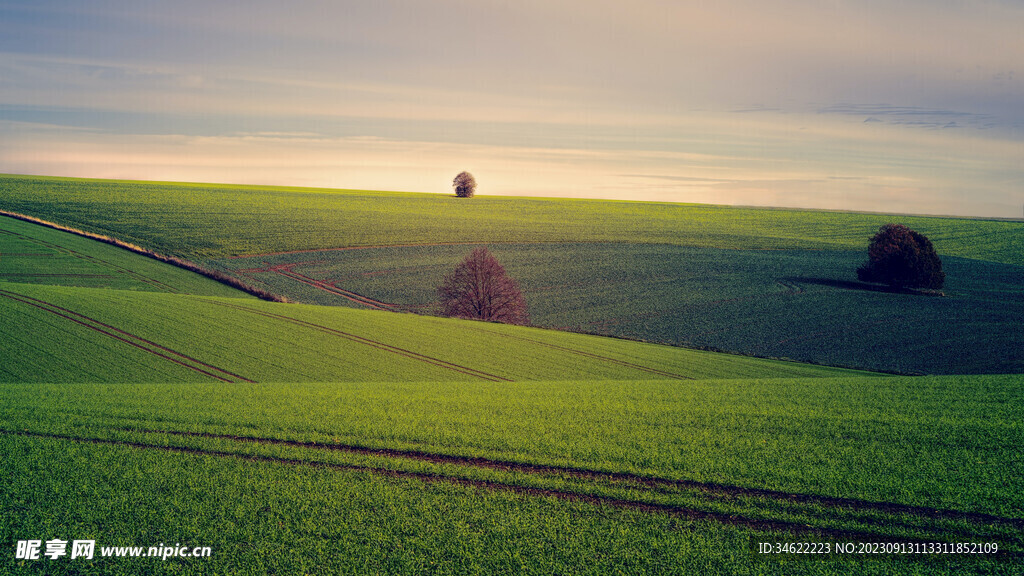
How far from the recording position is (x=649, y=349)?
99.9 ft

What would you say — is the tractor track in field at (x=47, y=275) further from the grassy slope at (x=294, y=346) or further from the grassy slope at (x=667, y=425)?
the grassy slope at (x=667, y=425)

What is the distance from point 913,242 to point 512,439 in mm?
54802

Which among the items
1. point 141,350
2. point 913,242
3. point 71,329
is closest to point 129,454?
point 141,350

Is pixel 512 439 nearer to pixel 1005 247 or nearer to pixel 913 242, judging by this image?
pixel 913 242

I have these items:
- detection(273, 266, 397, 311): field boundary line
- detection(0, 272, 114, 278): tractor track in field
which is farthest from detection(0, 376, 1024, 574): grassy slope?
detection(0, 272, 114, 278): tractor track in field

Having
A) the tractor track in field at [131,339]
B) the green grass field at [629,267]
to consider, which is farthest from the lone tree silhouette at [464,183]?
the tractor track in field at [131,339]

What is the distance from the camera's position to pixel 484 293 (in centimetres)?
3725

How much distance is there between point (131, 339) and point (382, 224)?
2199 inches

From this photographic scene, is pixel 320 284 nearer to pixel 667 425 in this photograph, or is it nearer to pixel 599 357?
pixel 599 357

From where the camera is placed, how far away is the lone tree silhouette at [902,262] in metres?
49.1

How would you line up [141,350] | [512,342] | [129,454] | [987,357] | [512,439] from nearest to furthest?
1. [129,454]
2. [512,439]
3. [141,350]
4. [512,342]
5. [987,357]

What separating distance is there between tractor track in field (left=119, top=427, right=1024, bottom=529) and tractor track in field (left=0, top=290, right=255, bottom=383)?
356 inches

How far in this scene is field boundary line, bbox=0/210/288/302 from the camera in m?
38.4

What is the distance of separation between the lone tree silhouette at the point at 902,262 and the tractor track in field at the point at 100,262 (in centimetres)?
5989
